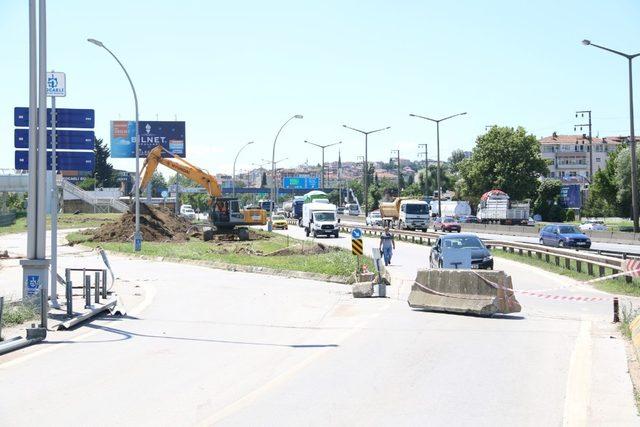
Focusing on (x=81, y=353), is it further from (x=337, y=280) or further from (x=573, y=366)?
(x=337, y=280)

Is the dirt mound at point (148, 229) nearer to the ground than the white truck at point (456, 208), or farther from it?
nearer to the ground

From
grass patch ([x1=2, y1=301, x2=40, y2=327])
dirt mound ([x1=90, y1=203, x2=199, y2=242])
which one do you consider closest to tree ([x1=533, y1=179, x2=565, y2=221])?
dirt mound ([x1=90, y1=203, x2=199, y2=242])

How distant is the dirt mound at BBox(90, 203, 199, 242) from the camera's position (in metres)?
53.2

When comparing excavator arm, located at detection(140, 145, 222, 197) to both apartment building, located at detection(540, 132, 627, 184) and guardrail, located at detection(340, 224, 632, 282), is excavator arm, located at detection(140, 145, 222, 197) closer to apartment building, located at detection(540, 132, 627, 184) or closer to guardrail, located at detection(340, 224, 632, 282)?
guardrail, located at detection(340, 224, 632, 282)

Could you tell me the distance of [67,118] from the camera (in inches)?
748

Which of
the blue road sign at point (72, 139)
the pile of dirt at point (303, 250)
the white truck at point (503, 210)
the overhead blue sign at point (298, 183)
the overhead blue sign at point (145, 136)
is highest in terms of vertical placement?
the overhead blue sign at point (145, 136)

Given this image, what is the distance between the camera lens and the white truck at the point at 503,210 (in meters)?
84.8

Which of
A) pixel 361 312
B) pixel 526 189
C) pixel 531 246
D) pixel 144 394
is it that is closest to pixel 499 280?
pixel 361 312

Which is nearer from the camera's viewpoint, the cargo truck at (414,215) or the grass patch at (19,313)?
the grass patch at (19,313)

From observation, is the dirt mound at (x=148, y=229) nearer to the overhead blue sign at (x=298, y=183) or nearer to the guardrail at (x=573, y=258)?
the guardrail at (x=573, y=258)

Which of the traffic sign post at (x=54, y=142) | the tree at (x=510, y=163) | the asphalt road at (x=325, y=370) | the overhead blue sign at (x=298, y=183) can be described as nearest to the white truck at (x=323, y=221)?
the tree at (x=510, y=163)

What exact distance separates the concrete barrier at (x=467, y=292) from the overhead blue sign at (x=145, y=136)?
61.1 m

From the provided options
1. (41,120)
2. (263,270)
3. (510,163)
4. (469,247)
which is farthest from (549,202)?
(41,120)

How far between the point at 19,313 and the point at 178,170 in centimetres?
3911
